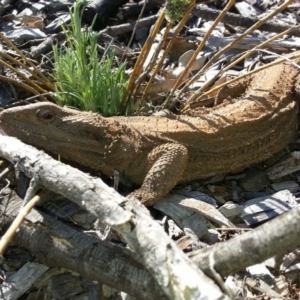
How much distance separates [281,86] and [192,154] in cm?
107

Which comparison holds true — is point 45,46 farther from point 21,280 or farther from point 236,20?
point 21,280

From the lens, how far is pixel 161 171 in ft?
13.0

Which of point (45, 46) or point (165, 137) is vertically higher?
point (165, 137)

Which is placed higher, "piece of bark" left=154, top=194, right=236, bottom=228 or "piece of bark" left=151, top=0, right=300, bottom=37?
"piece of bark" left=151, top=0, right=300, bottom=37

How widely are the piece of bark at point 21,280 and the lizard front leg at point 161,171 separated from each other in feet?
2.44

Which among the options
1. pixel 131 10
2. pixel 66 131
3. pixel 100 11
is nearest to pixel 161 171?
pixel 66 131

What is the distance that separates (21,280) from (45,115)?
1028mm

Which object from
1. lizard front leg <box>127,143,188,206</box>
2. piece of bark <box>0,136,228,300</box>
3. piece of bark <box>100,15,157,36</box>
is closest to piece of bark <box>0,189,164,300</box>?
piece of bark <box>0,136,228,300</box>

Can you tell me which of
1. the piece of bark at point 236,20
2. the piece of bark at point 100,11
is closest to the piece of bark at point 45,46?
the piece of bark at point 100,11

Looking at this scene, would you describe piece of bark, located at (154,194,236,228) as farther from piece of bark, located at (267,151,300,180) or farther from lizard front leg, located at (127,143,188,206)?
piece of bark, located at (267,151,300,180)

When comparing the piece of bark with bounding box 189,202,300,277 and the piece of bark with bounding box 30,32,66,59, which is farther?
the piece of bark with bounding box 30,32,66,59

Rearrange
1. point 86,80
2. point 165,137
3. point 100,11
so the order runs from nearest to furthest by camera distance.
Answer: point 165,137 → point 86,80 → point 100,11

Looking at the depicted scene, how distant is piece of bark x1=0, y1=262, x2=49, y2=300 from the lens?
11.0 ft

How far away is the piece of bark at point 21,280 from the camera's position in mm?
3344
